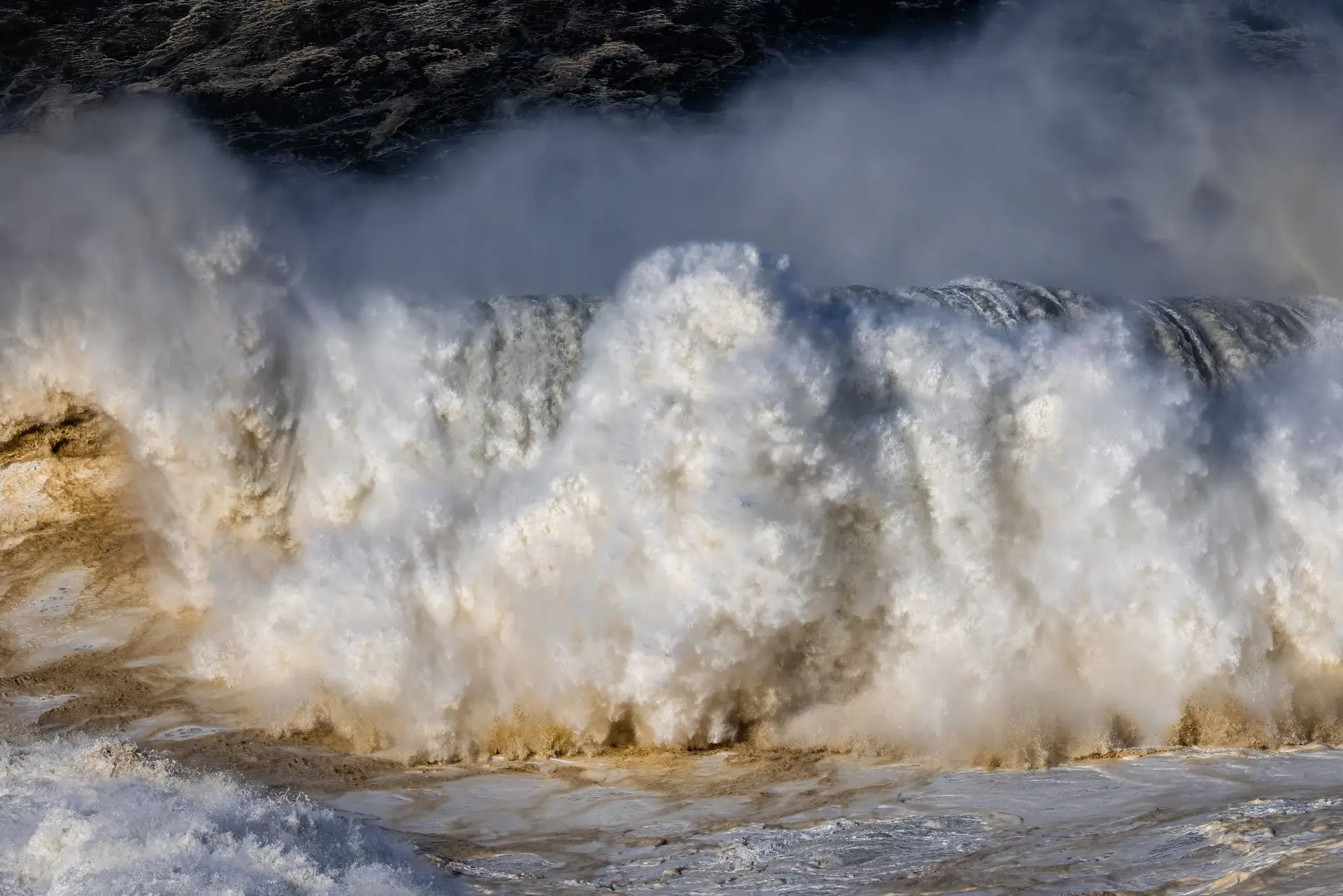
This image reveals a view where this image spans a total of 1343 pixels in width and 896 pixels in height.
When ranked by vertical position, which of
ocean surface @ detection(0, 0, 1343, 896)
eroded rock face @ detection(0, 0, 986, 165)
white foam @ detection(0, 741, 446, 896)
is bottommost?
white foam @ detection(0, 741, 446, 896)

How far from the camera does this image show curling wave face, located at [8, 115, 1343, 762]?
640 cm

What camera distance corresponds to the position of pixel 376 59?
38.3 feet

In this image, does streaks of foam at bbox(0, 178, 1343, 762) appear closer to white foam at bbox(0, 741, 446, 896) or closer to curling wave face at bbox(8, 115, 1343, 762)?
curling wave face at bbox(8, 115, 1343, 762)

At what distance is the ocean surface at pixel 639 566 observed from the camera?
5.47 metres

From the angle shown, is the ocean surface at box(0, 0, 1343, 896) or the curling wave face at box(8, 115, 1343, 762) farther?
the curling wave face at box(8, 115, 1343, 762)

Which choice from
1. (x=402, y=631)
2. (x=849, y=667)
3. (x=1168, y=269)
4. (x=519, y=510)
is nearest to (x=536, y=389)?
(x=519, y=510)

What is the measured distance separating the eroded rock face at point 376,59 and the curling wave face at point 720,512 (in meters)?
4.00

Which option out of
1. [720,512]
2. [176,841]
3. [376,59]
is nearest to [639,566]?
[720,512]

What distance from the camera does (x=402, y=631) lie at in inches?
261

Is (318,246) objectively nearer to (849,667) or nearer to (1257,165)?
(849,667)

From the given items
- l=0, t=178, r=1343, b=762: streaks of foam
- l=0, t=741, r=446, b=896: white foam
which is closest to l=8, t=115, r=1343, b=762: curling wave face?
l=0, t=178, r=1343, b=762: streaks of foam

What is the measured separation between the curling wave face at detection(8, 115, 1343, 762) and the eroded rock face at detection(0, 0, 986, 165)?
4.00m

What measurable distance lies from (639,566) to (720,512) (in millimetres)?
438

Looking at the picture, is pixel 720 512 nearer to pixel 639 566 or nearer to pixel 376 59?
pixel 639 566
